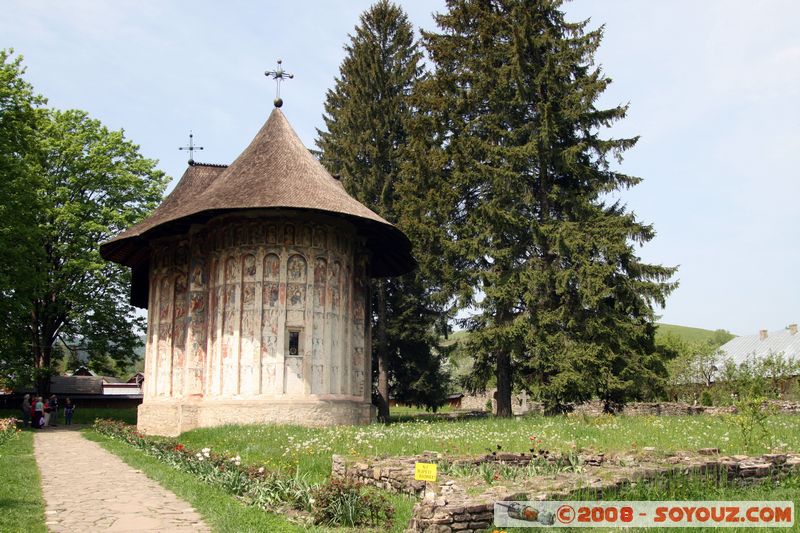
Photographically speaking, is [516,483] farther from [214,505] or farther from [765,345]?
[765,345]

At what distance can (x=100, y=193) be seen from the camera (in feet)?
113

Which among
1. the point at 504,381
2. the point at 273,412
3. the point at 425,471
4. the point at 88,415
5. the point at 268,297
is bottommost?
the point at 88,415

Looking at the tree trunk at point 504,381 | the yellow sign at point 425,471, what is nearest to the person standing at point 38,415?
the tree trunk at point 504,381

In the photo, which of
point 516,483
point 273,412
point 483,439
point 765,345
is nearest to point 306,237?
point 273,412

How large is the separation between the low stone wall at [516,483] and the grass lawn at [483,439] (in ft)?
3.30

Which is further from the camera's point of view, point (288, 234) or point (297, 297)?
point (288, 234)

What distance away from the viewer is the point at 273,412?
20516 mm

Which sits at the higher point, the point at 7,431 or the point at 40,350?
the point at 40,350

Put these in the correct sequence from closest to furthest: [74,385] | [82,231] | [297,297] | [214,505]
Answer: [214,505] < [297,297] < [82,231] < [74,385]

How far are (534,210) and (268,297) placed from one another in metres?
10.2

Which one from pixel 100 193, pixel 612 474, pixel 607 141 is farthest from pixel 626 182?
pixel 100 193

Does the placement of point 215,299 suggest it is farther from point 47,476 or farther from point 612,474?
point 612,474

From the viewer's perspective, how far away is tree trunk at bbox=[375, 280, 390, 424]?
30.8m

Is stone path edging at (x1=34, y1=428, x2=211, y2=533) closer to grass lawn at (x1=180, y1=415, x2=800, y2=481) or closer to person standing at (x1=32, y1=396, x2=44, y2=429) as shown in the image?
grass lawn at (x1=180, y1=415, x2=800, y2=481)
